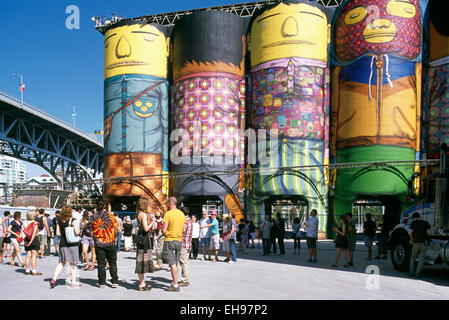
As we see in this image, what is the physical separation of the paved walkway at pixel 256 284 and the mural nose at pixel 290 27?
21.7m

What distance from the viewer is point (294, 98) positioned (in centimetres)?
3011

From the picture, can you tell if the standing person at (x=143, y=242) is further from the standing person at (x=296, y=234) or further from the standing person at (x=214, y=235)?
the standing person at (x=296, y=234)

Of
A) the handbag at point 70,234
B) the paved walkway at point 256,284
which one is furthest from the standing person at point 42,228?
the handbag at point 70,234

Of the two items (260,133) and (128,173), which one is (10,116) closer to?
(128,173)

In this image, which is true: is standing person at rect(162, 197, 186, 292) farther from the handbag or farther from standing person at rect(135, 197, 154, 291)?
the handbag

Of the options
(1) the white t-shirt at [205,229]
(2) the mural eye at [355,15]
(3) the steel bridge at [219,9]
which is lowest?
(1) the white t-shirt at [205,229]

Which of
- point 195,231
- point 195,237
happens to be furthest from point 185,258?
point 195,237

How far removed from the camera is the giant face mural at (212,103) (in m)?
32.4

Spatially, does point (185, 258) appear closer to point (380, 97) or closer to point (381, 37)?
point (380, 97)

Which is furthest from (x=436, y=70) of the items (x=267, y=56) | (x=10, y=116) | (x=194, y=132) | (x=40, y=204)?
(x=10, y=116)

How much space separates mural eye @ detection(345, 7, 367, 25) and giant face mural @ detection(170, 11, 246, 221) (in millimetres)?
8648

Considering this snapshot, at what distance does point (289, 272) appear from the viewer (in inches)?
461
